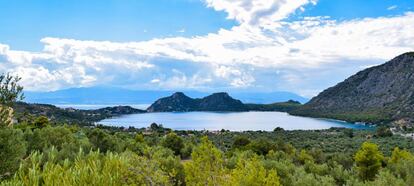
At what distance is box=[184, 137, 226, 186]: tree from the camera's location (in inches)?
376

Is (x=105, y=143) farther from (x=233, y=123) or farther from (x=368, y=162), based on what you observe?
(x=233, y=123)

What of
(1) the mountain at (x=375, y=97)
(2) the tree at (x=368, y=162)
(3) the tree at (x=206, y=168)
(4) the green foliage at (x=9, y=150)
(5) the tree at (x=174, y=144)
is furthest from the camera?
(1) the mountain at (x=375, y=97)

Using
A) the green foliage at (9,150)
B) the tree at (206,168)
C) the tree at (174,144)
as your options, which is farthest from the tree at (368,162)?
the green foliage at (9,150)

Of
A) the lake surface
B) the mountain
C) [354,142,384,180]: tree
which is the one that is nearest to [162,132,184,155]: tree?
[354,142,384,180]: tree

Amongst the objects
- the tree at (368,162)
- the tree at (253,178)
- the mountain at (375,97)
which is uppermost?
the mountain at (375,97)

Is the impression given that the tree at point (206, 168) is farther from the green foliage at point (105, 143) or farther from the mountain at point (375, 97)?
the mountain at point (375, 97)

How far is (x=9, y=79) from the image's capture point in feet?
45.1

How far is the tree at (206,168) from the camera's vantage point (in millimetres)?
9539

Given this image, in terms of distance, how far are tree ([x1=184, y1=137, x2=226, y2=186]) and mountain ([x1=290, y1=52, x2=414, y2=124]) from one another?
11788cm

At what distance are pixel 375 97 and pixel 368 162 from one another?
145 m

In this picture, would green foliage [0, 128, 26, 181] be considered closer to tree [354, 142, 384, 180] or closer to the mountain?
tree [354, 142, 384, 180]

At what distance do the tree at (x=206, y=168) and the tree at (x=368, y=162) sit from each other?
19.5 metres

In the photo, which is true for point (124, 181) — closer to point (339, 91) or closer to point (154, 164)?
point (154, 164)

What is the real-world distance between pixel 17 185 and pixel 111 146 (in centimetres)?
2623
